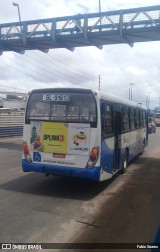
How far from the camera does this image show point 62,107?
30.5 feet

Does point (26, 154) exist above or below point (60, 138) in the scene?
below

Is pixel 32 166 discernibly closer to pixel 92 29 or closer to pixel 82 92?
pixel 82 92

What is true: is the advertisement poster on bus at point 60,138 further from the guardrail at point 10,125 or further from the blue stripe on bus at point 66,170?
the guardrail at point 10,125

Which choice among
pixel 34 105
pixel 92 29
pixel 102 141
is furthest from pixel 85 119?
pixel 92 29

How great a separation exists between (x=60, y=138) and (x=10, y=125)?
2247cm

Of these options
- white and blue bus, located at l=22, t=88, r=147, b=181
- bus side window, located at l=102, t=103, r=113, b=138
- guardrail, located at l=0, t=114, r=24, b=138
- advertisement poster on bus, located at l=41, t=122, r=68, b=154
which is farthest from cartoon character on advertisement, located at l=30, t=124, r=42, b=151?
guardrail, located at l=0, t=114, r=24, b=138

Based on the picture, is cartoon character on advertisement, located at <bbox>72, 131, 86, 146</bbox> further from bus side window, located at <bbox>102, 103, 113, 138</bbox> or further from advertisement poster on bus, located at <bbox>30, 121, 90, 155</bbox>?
bus side window, located at <bbox>102, 103, 113, 138</bbox>

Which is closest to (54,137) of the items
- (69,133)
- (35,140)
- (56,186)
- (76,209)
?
(69,133)

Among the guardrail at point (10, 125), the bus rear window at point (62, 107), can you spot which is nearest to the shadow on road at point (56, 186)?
the bus rear window at point (62, 107)

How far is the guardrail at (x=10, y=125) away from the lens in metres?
28.3

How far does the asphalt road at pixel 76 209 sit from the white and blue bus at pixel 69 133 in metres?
0.65

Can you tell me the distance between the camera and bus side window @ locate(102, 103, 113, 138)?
30.5 feet

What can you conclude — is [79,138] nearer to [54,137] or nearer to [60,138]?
[60,138]

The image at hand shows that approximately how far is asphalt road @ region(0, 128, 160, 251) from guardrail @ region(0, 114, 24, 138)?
17.0 metres
